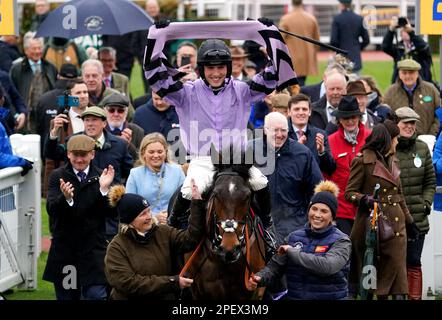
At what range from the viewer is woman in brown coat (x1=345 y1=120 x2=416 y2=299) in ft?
38.3

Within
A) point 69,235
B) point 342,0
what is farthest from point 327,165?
point 342,0

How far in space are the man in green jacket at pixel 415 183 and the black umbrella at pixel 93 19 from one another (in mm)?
4465

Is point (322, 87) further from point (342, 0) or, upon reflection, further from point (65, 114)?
point (342, 0)

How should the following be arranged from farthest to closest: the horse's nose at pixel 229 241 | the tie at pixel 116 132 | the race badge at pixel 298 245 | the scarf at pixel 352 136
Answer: the tie at pixel 116 132, the scarf at pixel 352 136, the race badge at pixel 298 245, the horse's nose at pixel 229 241

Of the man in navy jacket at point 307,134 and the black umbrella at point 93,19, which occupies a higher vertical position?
the black umbrella at point 93,19

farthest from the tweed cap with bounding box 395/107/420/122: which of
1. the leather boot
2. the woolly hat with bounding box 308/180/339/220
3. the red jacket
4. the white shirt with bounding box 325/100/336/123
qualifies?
the woolly hat with bounding box 308/180/339/220

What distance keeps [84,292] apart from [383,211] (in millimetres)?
2825

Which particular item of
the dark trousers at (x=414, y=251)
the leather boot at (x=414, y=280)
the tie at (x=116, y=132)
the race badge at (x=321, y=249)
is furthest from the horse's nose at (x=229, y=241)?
the tie at (x=116, y=132)

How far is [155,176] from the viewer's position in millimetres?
11844

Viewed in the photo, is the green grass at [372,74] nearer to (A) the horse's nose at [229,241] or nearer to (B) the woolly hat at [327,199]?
(B) the woolly hat at [327,199]

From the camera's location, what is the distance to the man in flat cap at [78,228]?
448 inches

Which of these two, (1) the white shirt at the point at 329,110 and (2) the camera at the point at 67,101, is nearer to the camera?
(2) the camera at the point at 67,101

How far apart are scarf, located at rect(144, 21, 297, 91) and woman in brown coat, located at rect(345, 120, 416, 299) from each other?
6.57 ft

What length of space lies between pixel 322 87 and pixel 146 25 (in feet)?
7.57
